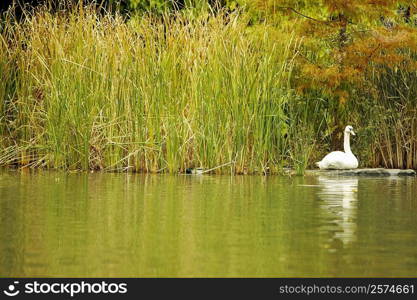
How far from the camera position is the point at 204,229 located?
26.1 feet

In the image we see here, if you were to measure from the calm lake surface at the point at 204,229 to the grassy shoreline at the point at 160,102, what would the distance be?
2.09 m

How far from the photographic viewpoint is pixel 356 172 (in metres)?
15.7

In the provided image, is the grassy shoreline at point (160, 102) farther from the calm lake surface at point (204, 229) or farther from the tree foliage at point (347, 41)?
the calm lake surface at point (204, 229)

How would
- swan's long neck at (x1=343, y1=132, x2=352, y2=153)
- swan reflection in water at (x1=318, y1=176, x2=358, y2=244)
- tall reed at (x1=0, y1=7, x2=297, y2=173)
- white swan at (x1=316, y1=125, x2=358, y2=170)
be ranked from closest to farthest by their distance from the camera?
swan reflection in water at (x1=318, y1=176, x2=358, y2=244) < tall reed at (x1=0, y1=7, x2=297, y2=173) < white swan at (x1=316, y1=125, x2=358, y2=170) < swan's long neck at (x1=343, y1=132, x2=352, y2=153)

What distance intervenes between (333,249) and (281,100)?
8386 millimetres

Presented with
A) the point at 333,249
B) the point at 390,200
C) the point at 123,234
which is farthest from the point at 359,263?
the point at 390,200

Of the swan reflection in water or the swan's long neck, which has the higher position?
the swan's long neck

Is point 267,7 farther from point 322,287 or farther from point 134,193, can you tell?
point 322,287

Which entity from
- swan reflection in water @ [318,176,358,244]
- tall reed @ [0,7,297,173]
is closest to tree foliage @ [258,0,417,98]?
tall reed @ [0,7,297,173]

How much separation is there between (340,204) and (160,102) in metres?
5.57

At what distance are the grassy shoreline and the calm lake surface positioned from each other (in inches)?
82.4

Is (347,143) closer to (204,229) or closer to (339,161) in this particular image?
(339,161)

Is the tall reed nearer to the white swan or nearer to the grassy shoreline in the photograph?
the grassy shoreline

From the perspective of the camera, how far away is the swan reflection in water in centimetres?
786
